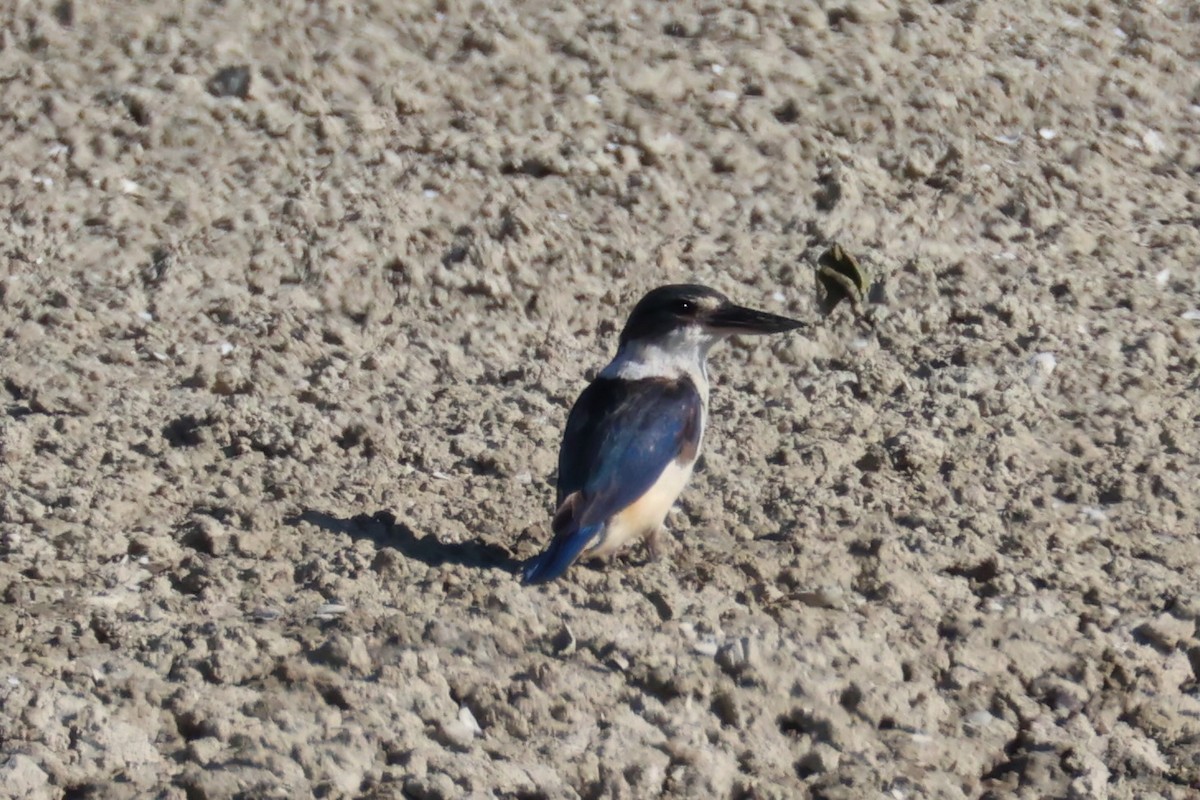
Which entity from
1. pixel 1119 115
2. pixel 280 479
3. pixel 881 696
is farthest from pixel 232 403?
pixel 1119 115

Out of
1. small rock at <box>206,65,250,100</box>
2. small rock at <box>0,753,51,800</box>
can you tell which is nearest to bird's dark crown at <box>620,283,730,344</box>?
small rock at <box>0,753,51,800</box>

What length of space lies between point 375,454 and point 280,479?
37cm

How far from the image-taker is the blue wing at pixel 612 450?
486 centimetres

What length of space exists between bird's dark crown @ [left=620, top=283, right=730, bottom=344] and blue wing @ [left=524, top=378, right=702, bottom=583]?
212mm

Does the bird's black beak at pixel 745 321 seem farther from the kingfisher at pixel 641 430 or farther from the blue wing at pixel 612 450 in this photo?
the blue wing at pixel 612 450

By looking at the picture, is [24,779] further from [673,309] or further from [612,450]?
[673,309]

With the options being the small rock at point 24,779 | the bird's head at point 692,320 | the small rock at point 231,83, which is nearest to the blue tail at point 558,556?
the bird's head at point 692,320

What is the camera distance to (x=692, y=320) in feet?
18.3

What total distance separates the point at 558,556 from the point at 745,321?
1.16 metres

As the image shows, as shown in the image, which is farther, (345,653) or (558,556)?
(558,556)

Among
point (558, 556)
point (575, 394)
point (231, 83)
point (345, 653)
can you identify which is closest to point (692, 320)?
point (575, 394)

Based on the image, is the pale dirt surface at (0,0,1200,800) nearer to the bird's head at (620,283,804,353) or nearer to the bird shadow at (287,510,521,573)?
the bird shadow at (287,510,521,573)

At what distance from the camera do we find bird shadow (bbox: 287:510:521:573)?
5129mm

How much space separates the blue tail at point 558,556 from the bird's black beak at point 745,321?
3.30ft
